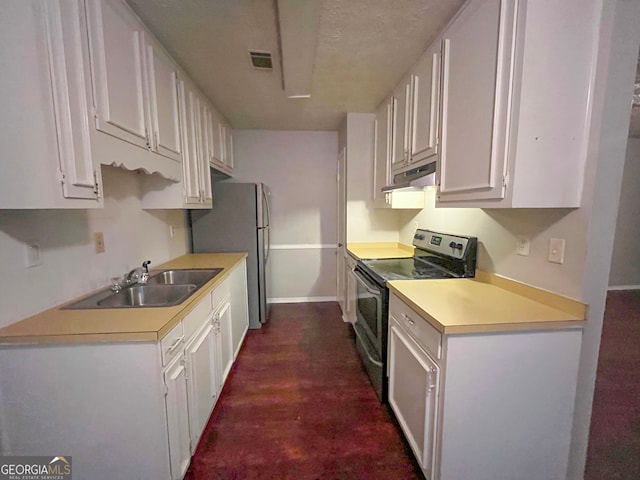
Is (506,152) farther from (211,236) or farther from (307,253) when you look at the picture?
(307,253)

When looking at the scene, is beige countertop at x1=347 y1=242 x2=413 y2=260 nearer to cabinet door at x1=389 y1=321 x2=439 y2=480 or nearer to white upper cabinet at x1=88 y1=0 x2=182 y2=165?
cabinet door at x1=389 y1=321 x2=439 y2=480

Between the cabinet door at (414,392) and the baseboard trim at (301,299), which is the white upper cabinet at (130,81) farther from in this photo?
the baseboard trim at (301,299)

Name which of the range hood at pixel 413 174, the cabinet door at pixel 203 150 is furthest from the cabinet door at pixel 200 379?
the range hood at pixel 413 174

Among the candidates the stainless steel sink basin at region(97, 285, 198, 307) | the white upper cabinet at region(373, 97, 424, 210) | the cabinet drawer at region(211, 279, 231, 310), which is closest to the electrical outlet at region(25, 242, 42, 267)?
the stainless steel sink basin at region(97, 285, 198, 307)

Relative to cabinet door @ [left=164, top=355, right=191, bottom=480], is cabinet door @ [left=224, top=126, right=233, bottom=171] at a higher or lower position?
higher

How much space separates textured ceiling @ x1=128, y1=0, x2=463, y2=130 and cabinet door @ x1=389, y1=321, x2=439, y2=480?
1714mm

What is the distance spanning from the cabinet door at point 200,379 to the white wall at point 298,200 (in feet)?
6.85

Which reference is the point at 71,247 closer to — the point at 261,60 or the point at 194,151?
the point at 194,151

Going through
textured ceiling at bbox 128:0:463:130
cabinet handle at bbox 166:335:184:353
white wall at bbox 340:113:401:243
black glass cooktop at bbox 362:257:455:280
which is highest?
textured ceiling at bbox 128:0:463:130

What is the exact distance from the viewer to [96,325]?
1108mm

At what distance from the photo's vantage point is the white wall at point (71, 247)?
111cm

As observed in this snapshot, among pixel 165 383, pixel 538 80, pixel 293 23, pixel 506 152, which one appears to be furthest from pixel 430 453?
pixel 293 23

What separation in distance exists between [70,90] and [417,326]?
1754 mm

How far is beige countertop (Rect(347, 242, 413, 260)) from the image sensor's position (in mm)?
2575
